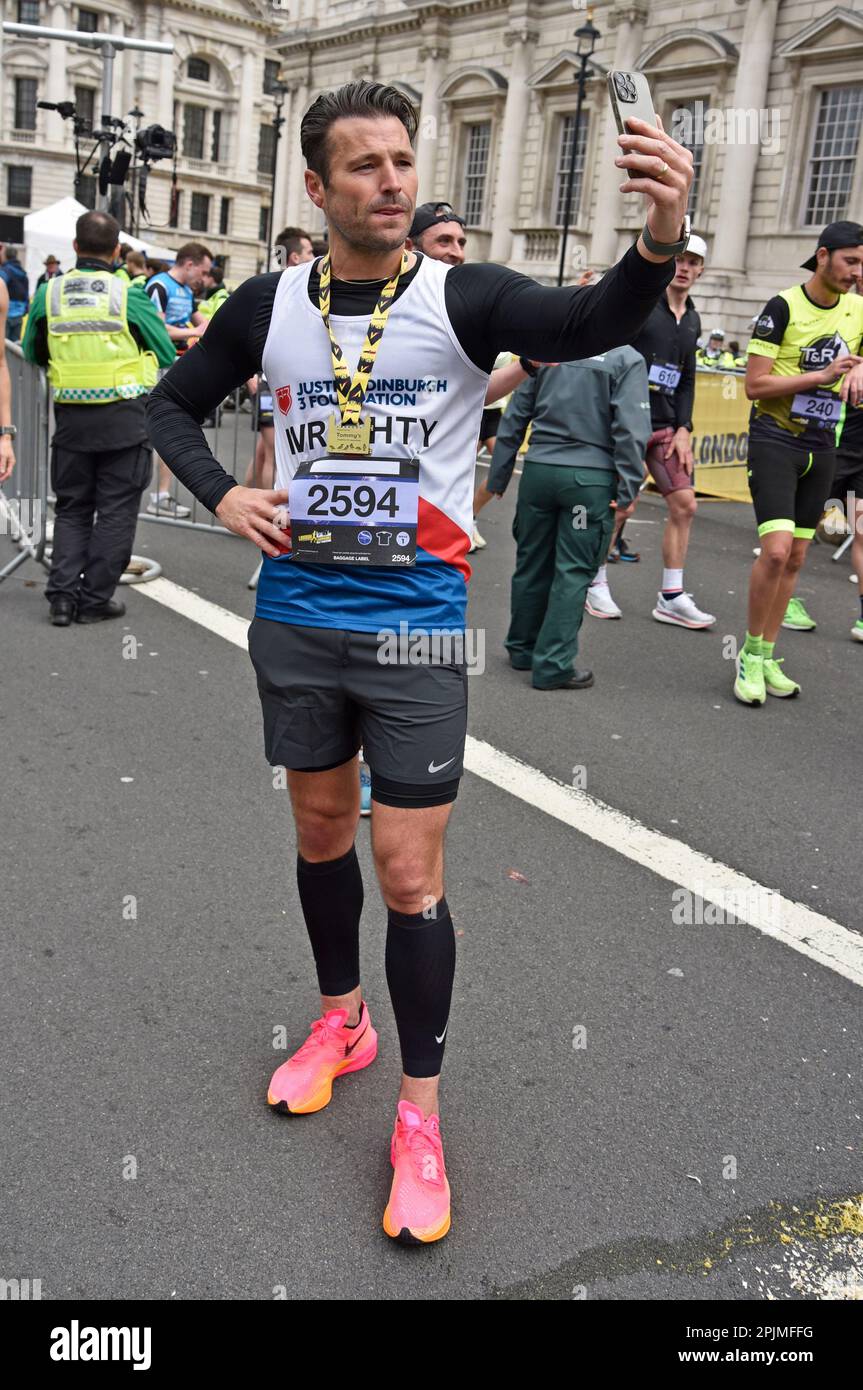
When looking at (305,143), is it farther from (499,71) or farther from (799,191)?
(499,71)

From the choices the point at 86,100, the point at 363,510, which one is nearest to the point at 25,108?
the point at 86,100

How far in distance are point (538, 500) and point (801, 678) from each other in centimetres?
187

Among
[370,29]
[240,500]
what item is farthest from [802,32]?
[240,500]

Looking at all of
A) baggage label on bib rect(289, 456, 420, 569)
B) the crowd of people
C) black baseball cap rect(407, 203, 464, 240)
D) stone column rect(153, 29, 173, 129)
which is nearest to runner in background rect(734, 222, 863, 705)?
black baseball cap rect(407, 203, 464, 240)

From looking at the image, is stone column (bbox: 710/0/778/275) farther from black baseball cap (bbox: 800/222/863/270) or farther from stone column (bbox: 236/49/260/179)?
stone column (bbox: 236/49/260/179)

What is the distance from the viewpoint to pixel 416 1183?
99.3 inches

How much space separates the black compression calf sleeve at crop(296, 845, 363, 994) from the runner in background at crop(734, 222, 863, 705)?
155 inches

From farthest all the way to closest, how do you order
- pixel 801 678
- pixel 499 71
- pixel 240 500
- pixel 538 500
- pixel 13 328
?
pixel 499 71 < pixel 13 328 < pixel 801 678 < pixel 538 500 < pixel 240 500

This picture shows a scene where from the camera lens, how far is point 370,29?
47938 millimetres

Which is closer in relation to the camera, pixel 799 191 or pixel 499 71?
pixel 799 191

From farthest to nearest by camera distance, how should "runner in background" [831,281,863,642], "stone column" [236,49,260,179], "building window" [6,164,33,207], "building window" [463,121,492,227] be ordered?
"stone column" [236,49,260,179], "building window" [6,164,33,207], "building window" [463,121,492,227], "runner in background" [831,281,863,642]

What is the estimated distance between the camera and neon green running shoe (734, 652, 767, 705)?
6457 mm

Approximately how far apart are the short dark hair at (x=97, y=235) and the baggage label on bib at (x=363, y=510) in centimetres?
521

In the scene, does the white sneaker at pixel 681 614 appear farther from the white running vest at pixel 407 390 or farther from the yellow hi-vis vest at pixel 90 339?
the white running vest at pixel 407 390
